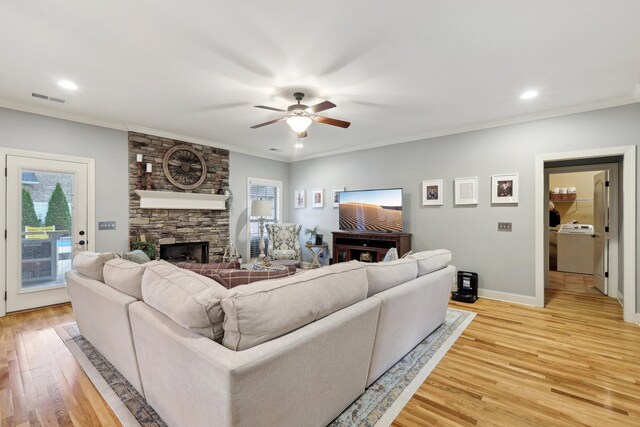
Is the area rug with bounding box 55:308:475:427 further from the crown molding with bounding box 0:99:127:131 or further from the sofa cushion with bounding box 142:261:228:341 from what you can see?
the crown molding with bounding box 0:99:127:131

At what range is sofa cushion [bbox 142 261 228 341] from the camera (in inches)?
53.9

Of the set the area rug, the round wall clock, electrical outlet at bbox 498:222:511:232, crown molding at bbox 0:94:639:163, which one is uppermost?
crown molding at bbox 0:94:639:163

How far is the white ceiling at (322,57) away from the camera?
199 centimetres

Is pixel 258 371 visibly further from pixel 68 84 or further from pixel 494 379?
pixel 68 84

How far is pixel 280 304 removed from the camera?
140 cm

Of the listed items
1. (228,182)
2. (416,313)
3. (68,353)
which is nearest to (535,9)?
(416,313)

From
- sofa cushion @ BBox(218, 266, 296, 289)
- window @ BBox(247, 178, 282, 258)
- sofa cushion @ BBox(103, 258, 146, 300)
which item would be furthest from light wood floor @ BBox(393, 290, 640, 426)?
window @ BBox(247, 178, 282, 258)

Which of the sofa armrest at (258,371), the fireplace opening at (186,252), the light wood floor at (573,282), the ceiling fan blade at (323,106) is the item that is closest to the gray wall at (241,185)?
the fireplace opening at (186,252)

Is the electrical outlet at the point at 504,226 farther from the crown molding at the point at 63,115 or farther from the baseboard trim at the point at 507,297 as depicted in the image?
the crown molding at the point at 63,115

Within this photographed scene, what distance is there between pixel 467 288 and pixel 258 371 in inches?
157

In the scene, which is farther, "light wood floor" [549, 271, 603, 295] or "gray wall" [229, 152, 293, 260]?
"gray wall" [229, 152, 293, 260]

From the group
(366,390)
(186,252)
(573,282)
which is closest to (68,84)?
(186,252)

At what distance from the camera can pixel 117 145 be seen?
Result: 444cm

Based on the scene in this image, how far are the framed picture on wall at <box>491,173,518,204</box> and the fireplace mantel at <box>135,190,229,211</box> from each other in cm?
462
